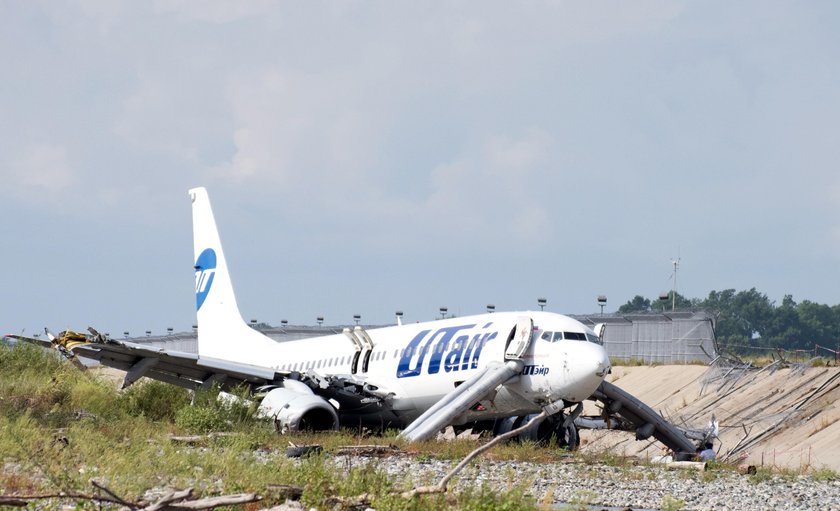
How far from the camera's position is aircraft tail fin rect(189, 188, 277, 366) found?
3716 centimetres

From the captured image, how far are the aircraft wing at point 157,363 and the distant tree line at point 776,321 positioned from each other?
11810cm

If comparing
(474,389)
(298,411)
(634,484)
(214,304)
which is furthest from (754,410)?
(634,484)

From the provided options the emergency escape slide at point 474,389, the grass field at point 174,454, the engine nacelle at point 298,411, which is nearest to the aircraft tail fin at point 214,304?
the grass field at point 174,454

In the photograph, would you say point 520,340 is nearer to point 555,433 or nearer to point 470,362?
point 470,362

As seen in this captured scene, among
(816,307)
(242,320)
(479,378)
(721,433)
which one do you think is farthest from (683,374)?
(816,307)

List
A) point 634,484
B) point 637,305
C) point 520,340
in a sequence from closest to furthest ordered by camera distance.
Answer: point 634,484 → point 520,340 → point 637,305

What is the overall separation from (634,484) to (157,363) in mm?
14965

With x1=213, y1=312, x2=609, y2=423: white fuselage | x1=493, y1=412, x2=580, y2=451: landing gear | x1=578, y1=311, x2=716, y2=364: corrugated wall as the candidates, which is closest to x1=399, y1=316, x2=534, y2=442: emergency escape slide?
x1=213, y1=312, x2=609, y2=423: white fuselage

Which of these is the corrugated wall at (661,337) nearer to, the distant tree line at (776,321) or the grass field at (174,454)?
the grass field at (174,454)

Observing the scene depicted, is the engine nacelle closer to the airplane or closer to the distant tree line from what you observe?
the airplane

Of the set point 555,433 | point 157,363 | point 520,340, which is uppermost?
point 520,340

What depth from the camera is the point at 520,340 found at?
25000 millimetres

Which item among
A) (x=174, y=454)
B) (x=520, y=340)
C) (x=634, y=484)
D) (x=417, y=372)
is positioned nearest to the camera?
(x=634, y=484)

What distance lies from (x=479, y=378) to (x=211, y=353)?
16.2m
